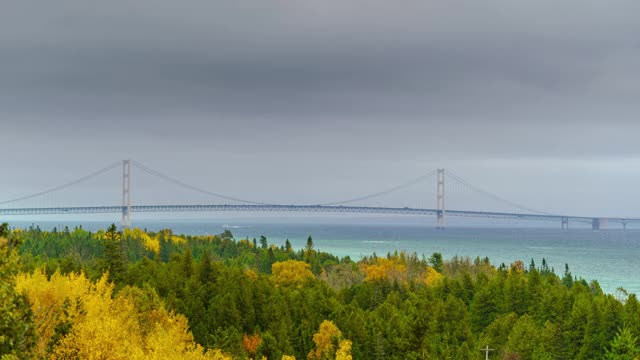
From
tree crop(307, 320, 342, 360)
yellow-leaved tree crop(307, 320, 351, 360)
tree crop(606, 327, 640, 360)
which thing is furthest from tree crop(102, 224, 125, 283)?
tree crop(606, 327, 640, 360)

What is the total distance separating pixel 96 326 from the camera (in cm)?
3819

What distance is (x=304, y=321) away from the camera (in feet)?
254

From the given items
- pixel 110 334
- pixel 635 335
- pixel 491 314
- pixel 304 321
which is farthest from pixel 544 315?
pixel 110 334

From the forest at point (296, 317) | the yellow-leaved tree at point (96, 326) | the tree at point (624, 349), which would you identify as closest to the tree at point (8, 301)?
the yellow-leaved tree at point (96, 326)

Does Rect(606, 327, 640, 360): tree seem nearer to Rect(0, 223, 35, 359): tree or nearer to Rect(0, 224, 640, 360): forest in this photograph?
Rect(0, 224, 640, 360): forest

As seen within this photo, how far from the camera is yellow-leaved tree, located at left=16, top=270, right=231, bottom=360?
37.1 meters

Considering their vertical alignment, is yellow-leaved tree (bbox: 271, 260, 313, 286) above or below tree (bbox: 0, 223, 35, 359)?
below

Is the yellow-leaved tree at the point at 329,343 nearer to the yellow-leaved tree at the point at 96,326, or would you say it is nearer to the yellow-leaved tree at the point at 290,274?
the yellow-leaved tree at the point at 96,326

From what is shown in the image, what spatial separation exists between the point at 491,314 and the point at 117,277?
152ft

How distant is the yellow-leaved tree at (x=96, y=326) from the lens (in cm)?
3712

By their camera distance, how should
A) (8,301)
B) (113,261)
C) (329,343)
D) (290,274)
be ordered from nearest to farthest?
(8,301)
(329,343)
(113,261)
(290,274)

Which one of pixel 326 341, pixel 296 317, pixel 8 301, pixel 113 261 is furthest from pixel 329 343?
pixel 8 301

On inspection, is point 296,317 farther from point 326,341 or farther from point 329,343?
point 329,343

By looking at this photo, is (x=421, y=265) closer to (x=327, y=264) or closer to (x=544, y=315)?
A: (x=327, y=264)
